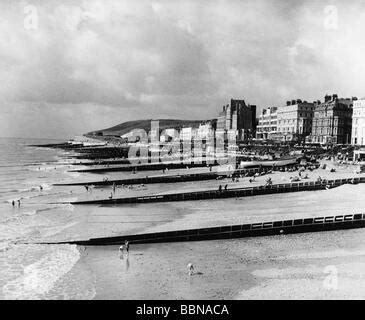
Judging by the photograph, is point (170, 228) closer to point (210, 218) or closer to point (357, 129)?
point (210, 218)

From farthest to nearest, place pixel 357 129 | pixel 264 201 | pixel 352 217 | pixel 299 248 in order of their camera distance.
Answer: pixel 357 129 < pixel 264 201 < pixel 352 217 < pixel 299 248

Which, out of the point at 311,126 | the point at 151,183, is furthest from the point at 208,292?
the point at 311,126

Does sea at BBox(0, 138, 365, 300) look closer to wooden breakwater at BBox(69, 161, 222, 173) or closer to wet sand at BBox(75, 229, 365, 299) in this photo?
wet sand at BBox(75, 229, 365, 299)

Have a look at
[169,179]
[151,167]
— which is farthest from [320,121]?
[169,179]

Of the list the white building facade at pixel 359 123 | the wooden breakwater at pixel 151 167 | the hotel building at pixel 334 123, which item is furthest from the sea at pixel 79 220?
the hotel building at pixel 334 123

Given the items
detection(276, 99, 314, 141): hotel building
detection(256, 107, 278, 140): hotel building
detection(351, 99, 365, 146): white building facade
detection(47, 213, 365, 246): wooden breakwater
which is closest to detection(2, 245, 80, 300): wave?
detection(47, 213, 365, 246): wooden breakwater

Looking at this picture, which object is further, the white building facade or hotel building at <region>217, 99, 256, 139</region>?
hotel building at <region>217, 99, 256, 139</region>

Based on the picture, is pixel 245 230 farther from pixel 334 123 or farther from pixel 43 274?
pixel 334 123
